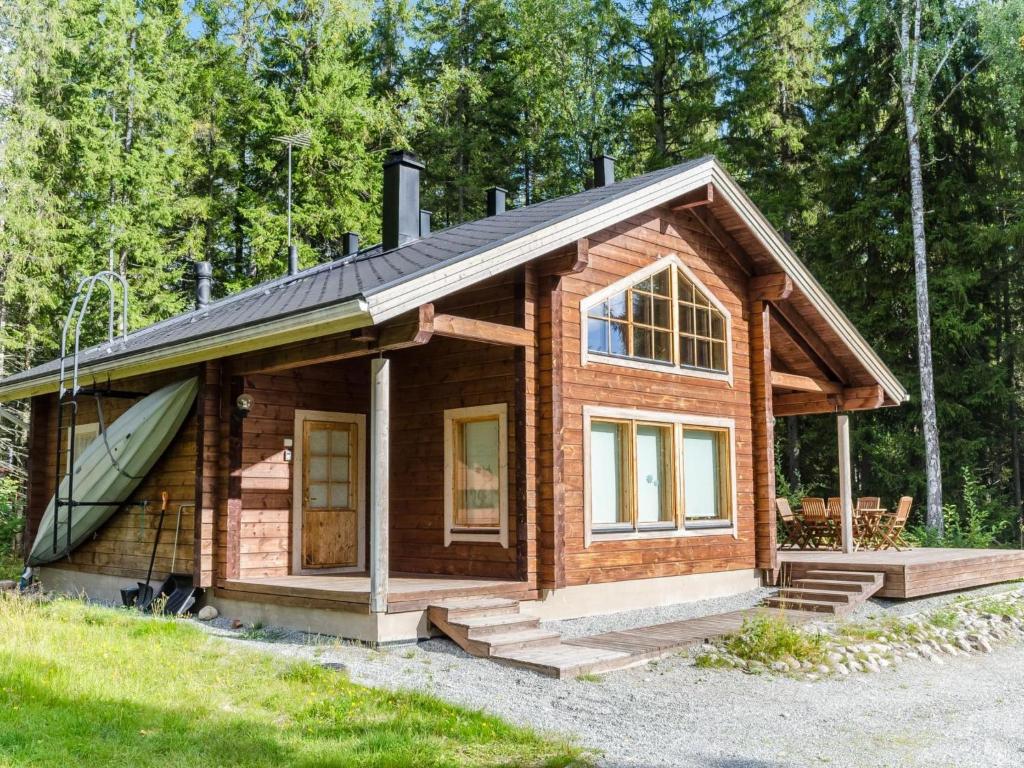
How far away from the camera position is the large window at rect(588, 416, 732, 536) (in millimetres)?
9422

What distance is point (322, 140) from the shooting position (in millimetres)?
22141

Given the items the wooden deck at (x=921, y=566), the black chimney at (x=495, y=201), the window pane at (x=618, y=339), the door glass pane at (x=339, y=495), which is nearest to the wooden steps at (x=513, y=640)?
the door glass pane at (x=339, y=495)

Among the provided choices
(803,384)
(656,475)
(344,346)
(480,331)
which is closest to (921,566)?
(803,384)

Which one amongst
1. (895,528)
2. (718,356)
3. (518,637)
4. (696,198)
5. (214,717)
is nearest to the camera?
(214,717)

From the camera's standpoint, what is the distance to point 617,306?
32.1 ft

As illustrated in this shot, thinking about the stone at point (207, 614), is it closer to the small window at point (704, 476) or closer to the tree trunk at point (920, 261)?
the small window at point (704, 476)

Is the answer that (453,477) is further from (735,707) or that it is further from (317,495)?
(735,707)

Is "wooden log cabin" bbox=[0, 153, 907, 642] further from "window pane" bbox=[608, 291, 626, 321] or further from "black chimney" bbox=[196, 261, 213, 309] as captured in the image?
"black chimney" bbox=[196, 261, 213, 309]

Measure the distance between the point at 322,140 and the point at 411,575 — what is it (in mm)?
15309

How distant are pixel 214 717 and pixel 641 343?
6198mm

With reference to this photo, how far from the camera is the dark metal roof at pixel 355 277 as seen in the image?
778cm

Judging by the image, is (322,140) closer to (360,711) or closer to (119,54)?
(119,54)

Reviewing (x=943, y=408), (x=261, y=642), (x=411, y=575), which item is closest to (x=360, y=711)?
(x=261, y=642)

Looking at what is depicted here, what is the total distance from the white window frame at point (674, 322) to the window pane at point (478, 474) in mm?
1199
